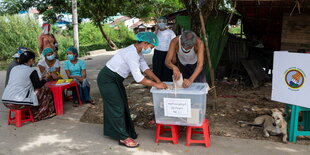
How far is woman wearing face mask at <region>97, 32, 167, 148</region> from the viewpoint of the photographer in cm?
356

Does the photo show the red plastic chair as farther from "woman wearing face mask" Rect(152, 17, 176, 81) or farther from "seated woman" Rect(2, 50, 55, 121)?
"woman wearing face mask" Rect(152, 17, 176, 81)

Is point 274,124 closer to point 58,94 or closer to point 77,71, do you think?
point 58,94

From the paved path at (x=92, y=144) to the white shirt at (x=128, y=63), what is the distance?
1.03 meters

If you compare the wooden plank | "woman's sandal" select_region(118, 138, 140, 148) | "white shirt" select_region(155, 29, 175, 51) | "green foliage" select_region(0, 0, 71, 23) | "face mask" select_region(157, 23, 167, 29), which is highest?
"green foliage" select_region(0, 0, 71, 23)

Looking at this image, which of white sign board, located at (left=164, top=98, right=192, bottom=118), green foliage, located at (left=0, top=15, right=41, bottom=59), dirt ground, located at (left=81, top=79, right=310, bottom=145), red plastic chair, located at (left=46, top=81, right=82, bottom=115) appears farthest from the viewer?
green foliage, located at (left=0, top=15, right=41, bottom=59)

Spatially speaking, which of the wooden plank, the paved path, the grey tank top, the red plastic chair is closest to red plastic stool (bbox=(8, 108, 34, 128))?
the paved path

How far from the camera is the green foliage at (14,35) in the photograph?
43.0 feet

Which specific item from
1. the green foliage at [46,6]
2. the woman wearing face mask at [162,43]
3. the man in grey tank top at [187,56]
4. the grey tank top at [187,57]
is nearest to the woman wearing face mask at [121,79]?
the man in grey tank top at [187,56]

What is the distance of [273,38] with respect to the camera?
8797 mm

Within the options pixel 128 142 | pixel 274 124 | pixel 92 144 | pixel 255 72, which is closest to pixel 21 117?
pixel 92 144

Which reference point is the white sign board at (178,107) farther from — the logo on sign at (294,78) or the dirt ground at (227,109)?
the logo on sign at (294,78)

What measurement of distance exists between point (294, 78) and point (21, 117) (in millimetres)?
4351

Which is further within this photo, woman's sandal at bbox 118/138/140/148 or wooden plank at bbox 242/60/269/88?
wooden plank at bbox 242/60/269/88

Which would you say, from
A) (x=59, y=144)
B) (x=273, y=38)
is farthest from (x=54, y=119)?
(x=273, y=38)
